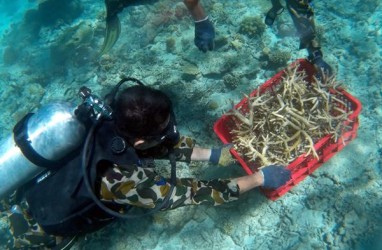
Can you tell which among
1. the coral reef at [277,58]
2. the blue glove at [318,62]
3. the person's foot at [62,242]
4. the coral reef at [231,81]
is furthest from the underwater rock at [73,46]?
the blue glove at [318,62]

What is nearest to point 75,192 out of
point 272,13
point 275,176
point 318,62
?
point 275,176

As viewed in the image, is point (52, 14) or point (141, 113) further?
point (52, 14)

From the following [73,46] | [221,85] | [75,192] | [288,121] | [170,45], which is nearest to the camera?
[75,192]

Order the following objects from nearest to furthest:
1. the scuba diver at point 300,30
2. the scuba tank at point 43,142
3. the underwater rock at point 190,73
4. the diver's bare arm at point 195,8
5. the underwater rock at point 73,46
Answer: the scuba tank at point 43,142 → the diver's bare arm at point 195,8 → the scuba diver at point 300,30 → the underwater rock at point 190,73 → the underwater rock at point 73,46

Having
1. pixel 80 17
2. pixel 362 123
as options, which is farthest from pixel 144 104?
pixel 80 17

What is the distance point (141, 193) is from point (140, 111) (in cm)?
→ 88

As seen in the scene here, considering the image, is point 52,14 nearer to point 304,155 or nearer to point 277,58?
point 277,58

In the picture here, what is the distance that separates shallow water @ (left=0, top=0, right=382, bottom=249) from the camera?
4.54 m

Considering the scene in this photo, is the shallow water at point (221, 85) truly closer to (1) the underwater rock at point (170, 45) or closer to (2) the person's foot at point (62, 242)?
(1) the underwater rock at point (170, 45)

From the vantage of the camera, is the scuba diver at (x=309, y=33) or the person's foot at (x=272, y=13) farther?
the person's foot at (x=272, y=13)

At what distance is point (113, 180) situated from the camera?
2.86 metres

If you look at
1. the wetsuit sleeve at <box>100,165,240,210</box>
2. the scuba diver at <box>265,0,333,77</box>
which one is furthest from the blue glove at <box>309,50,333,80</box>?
the wetsuit sleeve at <box>100,165,240,210</box>

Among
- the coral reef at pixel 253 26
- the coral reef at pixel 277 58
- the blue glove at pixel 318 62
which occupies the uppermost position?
the blue glove at pixel 318 62

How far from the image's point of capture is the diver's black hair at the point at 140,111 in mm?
2551
